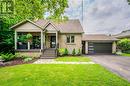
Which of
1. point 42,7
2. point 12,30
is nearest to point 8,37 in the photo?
point 12,30

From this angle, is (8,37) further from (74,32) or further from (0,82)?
(0,82)

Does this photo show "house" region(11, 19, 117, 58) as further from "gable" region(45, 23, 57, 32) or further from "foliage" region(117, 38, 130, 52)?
"foliage" region(117, 38, 130, 52)

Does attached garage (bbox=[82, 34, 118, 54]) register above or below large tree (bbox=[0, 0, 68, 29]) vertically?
below

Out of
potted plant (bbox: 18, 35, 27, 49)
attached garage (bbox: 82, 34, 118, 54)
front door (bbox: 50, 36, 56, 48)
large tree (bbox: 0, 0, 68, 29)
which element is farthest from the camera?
attached garage (bbox: 82, 34, 118, 54)

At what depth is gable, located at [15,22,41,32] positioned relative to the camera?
26.8 m

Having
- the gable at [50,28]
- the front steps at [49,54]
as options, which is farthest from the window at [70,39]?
the front steps at [49,54]

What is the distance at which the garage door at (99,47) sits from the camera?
1471 inches

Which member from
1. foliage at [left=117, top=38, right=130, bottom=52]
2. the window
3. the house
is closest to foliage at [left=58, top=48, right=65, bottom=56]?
the house

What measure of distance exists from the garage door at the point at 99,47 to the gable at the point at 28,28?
557 inches

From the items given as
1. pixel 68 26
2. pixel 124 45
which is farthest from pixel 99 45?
pixel 68 26

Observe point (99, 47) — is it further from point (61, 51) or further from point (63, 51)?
point (61, 51)

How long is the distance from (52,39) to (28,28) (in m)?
5.59

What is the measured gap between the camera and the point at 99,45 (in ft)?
126

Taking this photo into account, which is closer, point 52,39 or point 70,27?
point 52,39
